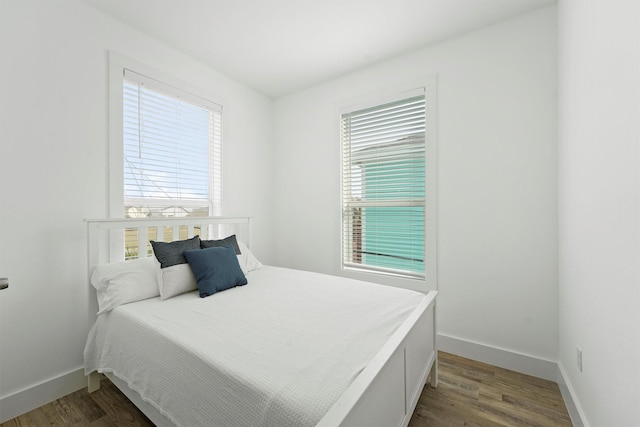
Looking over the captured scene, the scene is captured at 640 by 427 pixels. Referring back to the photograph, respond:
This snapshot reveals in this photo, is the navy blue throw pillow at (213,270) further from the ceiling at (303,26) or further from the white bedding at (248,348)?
the ceiling at (303,26)

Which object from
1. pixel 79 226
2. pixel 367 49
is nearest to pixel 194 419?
pixel 79 226

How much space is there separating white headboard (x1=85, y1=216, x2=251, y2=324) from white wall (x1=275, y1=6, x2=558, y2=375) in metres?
2.03

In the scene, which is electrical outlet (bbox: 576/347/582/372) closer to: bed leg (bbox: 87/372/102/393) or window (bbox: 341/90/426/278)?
window (bbox: 341/90/426/278)

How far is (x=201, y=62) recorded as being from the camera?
266 centimetres

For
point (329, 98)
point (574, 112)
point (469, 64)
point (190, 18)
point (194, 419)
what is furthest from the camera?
point (329, 98)

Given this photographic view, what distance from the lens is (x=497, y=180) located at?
212 centimetres

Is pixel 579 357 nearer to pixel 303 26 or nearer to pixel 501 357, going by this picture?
pixel 501 357

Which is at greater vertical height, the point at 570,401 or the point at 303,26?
the point at 303,26

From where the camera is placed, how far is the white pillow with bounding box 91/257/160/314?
5.51ft

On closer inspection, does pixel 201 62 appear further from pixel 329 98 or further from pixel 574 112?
pixel 574 112

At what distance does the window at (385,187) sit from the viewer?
253cm

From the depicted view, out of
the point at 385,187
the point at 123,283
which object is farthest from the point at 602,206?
the point at 123,283

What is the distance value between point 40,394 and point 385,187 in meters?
2.96

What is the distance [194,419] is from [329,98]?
9.62 feet
